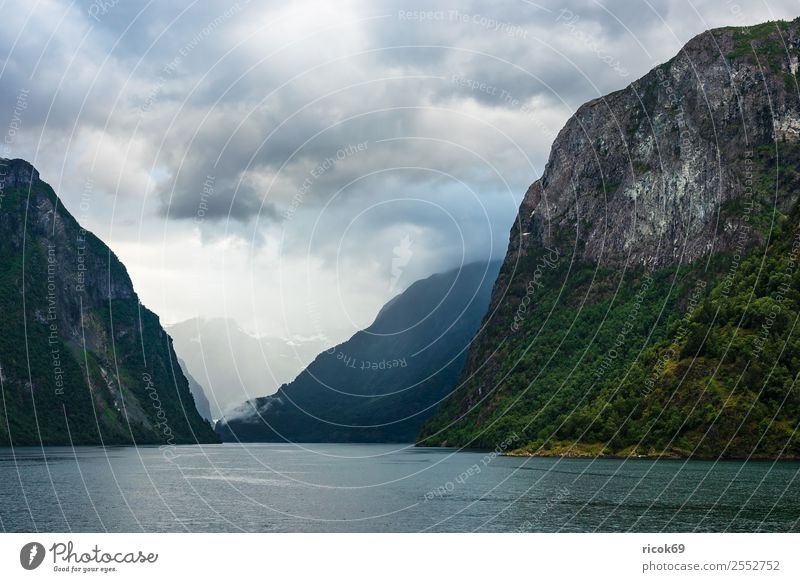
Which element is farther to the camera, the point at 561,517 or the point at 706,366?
the point at 706,366

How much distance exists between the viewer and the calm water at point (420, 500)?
267ft

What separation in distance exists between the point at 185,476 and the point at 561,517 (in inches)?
3827

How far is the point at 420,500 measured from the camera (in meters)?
108

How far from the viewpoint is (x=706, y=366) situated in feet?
653

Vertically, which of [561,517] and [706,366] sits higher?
[706,366]

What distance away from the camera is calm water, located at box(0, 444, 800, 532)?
81.2 m

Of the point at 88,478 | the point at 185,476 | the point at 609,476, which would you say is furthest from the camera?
the point at 185,476
